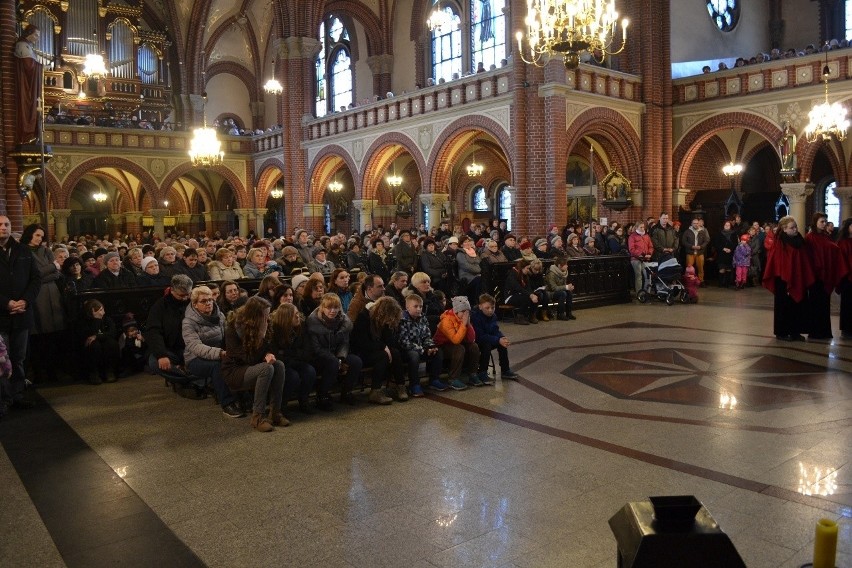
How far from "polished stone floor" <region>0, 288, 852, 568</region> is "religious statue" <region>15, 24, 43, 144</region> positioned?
19.1 feet

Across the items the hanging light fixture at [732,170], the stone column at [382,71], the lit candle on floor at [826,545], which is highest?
the stone column at [382,71]

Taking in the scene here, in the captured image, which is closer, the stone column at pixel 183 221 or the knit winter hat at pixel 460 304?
the knit winter hat at pixel 460 304

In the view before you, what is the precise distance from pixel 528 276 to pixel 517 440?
666cm

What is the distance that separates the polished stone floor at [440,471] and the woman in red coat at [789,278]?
66.0 inches

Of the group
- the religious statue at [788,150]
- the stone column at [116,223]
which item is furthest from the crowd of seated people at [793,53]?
the stone column at [116,223]

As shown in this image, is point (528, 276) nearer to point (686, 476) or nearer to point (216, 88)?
point (686, 476)

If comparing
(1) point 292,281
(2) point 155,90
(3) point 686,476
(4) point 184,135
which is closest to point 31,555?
(3) point 686,476

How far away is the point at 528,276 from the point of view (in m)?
11.8

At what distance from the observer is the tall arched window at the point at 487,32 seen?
75.8 feet

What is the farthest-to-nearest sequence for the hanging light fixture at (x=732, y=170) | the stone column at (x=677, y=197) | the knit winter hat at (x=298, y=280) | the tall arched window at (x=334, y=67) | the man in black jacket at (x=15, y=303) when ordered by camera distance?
the tall arched window at (x=334, y=67), the hanging light fixture at (x=732, y=170), the stone column at (x=677, y=197), the knit winter hat at (x=298, y=280), the man in black jacket at (x=15, y=303)

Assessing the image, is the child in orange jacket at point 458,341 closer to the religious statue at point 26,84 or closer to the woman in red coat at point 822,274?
the woman in red coat at point 822,274

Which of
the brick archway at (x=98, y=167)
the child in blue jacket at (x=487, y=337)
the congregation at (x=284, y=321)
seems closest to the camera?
the congregation at (x=284, y=321)

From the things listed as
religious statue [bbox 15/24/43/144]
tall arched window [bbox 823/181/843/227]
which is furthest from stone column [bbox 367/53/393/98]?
religious statue [bbox 15/24/43/144]

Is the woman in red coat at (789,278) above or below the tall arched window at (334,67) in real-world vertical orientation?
below
